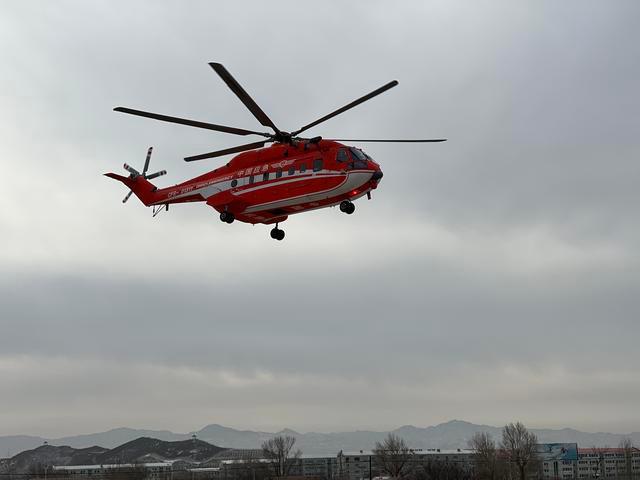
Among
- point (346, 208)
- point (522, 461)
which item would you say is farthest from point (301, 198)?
point (522, 461)

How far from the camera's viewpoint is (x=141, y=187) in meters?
47.8

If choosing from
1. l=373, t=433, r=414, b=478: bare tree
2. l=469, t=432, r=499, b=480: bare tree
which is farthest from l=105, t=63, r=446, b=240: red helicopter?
l=373, t=433, r=414, b=478: bare tree

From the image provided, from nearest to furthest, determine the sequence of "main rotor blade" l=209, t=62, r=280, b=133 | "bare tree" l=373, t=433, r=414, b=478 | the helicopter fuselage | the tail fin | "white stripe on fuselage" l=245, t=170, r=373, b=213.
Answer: "main rotor blade" l=209, t=62, r=280, b=133 → "white stripe on fuselage" l=245, t=170, r=373, b=213 → the helicopter fuselage → the tail fin → "bare tree" l=373, t=433, r=414, b=478

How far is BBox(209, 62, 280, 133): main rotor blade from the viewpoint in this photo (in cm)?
3145

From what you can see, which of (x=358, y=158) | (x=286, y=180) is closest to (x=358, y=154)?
(x=358, y=158)

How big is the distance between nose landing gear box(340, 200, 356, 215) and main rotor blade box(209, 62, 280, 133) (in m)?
4.89

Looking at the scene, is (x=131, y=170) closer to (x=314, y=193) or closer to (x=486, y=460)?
(x=314, y=193)

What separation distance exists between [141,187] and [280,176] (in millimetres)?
12095

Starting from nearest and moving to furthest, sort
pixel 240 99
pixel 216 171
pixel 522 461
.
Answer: pixel 240 99 → pixel 216 171 → pixel 522 461

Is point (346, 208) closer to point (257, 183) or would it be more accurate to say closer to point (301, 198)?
point (301, 198)

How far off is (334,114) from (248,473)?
162m

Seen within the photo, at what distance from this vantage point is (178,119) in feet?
117

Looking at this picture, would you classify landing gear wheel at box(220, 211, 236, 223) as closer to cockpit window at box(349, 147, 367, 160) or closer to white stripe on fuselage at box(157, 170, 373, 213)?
white stripe on fuselage at box(157, 170, 373, 213)

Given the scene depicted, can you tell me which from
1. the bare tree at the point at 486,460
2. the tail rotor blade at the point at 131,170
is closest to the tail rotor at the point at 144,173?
the tail rotor blade at the point at 131,170
